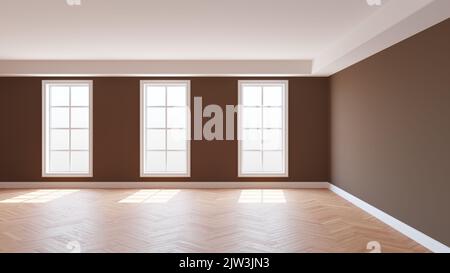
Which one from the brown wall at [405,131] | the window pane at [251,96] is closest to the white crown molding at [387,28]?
the brown wall at [405,131]

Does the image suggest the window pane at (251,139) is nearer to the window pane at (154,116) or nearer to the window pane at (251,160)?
the window pane at (251,160)

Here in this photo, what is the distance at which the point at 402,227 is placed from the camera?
4.69 metres

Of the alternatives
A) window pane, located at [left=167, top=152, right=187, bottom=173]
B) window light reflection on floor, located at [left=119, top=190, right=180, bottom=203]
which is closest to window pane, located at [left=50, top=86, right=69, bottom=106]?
window pane, located at [left=167, top=152, right=187, bottom=173]

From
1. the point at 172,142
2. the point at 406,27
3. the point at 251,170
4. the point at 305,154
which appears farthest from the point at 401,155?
the point at 172,142

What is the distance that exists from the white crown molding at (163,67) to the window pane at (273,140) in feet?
4.07

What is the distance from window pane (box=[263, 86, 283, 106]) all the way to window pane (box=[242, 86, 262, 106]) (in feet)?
0.46

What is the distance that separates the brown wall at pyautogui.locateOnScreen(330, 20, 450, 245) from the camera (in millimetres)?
3934

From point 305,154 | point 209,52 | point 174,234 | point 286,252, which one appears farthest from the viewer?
point 305,154

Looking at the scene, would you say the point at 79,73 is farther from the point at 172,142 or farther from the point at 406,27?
the point at 406,27

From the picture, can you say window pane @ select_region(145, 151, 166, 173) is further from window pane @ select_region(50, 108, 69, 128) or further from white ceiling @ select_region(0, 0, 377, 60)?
white ceiling @ select_region(0, 0, 377, 60)

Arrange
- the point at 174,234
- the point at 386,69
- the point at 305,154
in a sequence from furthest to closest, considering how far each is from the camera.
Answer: the point at 305,154
the point at 386,69
the point at 174,234
